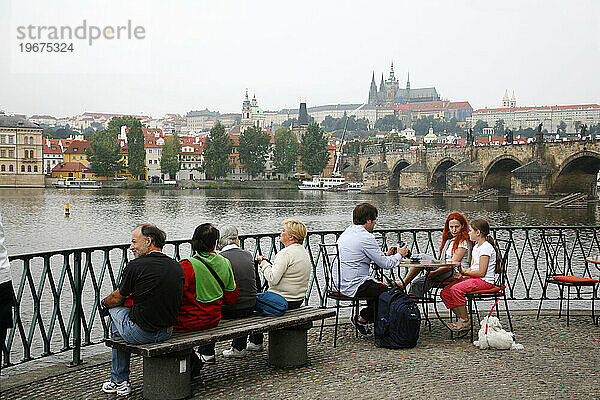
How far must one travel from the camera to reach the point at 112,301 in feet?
13.8

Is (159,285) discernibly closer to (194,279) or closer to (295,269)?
(194,279)

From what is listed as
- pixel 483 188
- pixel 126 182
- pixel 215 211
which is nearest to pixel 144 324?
pixel 215 211

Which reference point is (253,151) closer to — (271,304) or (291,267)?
(291,267)

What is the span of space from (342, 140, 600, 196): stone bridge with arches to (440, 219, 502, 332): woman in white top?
4350 cm

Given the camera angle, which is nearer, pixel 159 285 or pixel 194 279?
pixel 159 285

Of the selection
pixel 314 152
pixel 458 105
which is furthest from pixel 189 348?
pixel 458 105

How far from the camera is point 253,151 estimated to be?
87312 millimetres

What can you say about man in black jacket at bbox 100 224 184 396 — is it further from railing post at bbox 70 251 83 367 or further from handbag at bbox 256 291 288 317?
handbag at bbox 256 291 288 317

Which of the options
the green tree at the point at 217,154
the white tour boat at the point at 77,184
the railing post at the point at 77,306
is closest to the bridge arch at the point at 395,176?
the green tree at the point at 217,154

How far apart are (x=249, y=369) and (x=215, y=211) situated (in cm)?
3560

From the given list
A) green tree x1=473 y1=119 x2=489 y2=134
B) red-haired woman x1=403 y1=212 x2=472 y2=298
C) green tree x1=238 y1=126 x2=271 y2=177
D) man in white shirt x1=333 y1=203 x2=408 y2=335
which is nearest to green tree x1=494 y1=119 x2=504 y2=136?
green tree x1=473 y1=119 x2=489 y2=134

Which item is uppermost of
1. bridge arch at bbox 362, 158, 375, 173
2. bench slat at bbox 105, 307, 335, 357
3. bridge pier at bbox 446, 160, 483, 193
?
bridge arch at bbox 362, 158, 375, 173

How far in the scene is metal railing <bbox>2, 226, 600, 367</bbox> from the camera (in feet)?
16.3

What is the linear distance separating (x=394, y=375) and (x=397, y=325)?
0.80m
